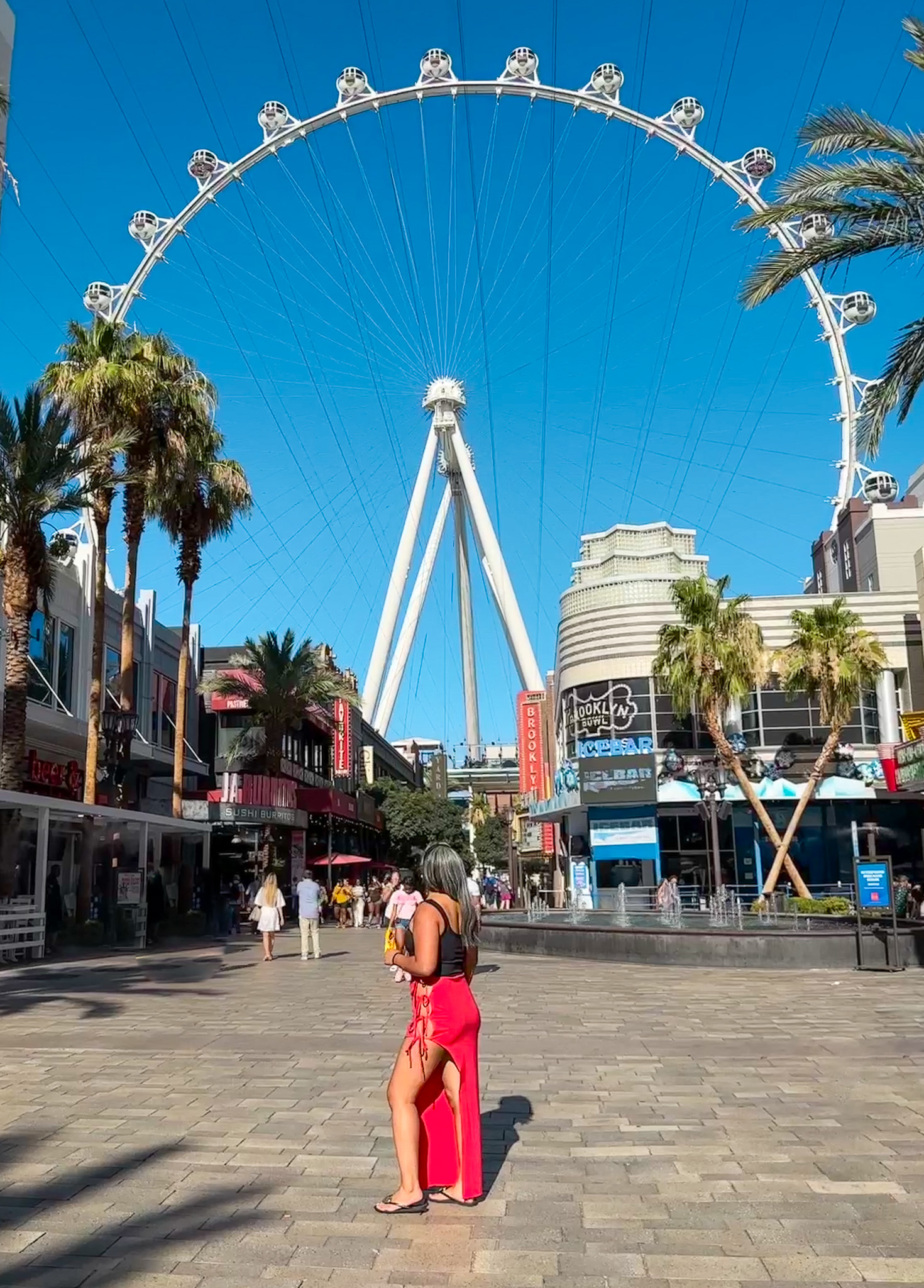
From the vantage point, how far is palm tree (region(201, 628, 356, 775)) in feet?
143

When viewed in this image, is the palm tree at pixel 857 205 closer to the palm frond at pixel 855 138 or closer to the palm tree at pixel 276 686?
the palm frond at pixel 855 138

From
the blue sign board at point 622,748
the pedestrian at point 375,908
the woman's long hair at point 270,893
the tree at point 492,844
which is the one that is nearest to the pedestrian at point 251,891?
the pedestrian at point 375,908

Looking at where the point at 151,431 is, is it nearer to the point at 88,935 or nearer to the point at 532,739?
the point at 88,935

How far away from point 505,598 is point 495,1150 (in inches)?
1849

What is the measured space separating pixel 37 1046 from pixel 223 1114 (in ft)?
13.1

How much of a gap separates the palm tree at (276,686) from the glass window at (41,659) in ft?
40.1

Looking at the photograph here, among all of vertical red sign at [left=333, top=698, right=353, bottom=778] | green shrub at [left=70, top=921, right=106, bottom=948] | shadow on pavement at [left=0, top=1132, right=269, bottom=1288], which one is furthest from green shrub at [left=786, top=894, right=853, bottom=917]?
vertical red sign at [left=333, top=698, right=353, bottom=778]

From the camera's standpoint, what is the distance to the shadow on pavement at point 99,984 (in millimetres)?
14680

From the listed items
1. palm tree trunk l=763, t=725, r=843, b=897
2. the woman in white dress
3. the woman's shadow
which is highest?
palm tree trunk l=763, t=725, r=843, b=897

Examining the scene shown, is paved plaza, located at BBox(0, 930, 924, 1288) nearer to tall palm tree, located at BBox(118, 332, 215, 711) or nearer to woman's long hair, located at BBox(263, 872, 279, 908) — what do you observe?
woman's long hair, located at BBox(263, 872, 279, 908)

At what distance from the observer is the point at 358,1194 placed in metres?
6.16

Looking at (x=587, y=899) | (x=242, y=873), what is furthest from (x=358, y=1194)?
(x=242, y=873)

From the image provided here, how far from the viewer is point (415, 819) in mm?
70562

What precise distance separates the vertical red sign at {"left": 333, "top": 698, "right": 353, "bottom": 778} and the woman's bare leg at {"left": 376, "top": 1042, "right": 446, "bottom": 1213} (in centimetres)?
5000
